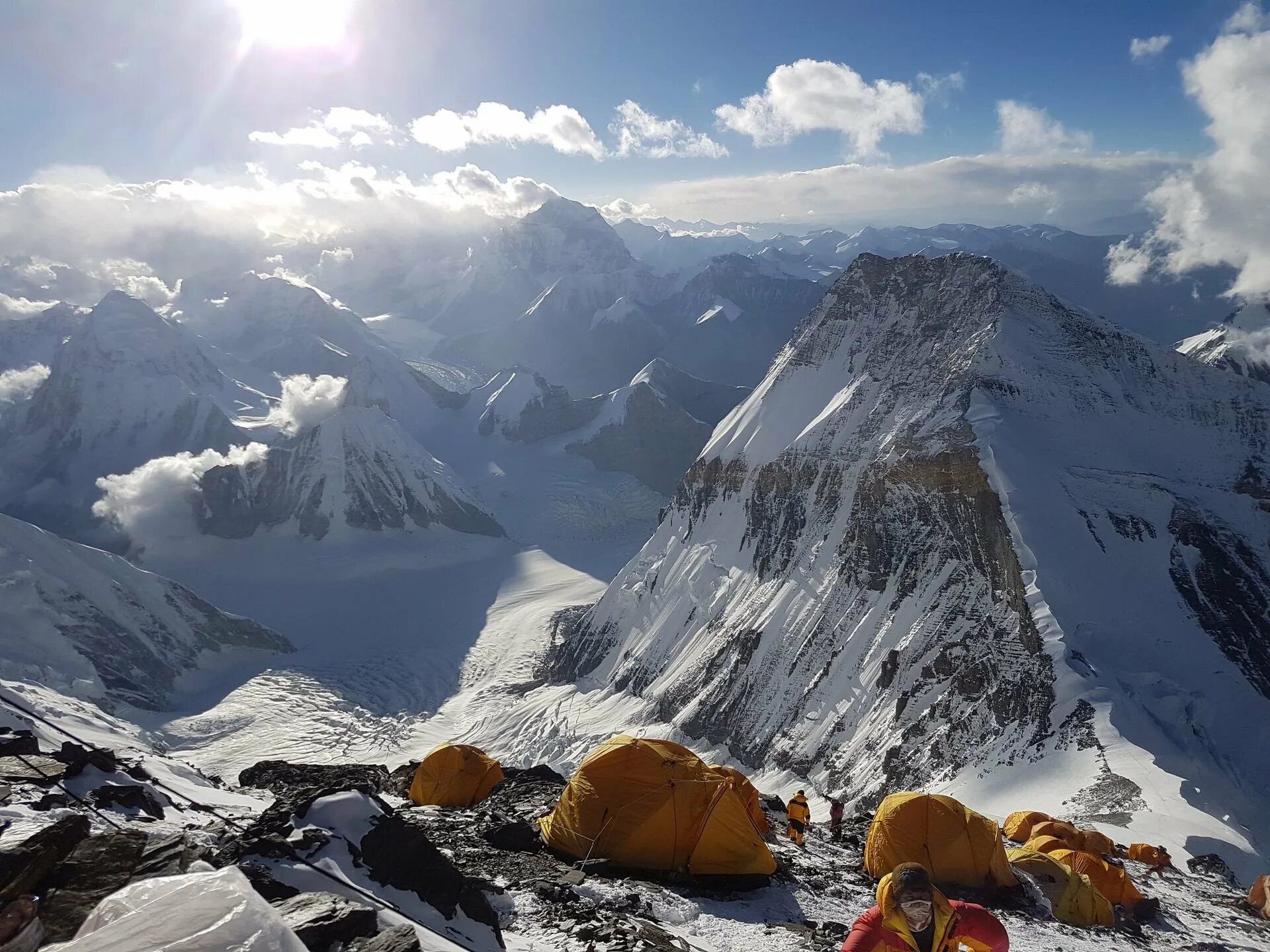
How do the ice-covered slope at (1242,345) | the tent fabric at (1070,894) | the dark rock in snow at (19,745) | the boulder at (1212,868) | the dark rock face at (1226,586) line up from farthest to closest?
1. the ice-covered slope at (1242,345)
2. the dark rock face at (1226,586)
3. the boulder at (1212,868)
4. the tent fabric at (1070,894)
5. the dark rock in snow at (19,745)

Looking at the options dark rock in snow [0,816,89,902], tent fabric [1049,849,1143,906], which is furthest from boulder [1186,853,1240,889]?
dark rock in snow [0,816,89,902]

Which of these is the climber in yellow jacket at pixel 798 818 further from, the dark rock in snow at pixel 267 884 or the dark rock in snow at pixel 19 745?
the dark rock in snow at pixel 19 745

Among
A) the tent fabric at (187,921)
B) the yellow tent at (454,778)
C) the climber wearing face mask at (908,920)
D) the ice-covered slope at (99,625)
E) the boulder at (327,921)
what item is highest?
the climber wearing face mask at (908,920)

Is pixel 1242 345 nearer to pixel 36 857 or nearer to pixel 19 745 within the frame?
pixel 19 745

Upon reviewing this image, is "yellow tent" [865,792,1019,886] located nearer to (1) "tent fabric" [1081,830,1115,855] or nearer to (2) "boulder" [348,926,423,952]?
(1) "tent fabric" [1081,830,1115,855]

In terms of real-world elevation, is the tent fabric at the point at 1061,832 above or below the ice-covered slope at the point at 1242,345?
below

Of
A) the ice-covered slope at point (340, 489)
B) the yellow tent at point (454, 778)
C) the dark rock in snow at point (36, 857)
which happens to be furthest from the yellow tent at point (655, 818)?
the ice-covered slope at point (340, 489)

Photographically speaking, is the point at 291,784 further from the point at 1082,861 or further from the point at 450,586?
the point at 450,586
